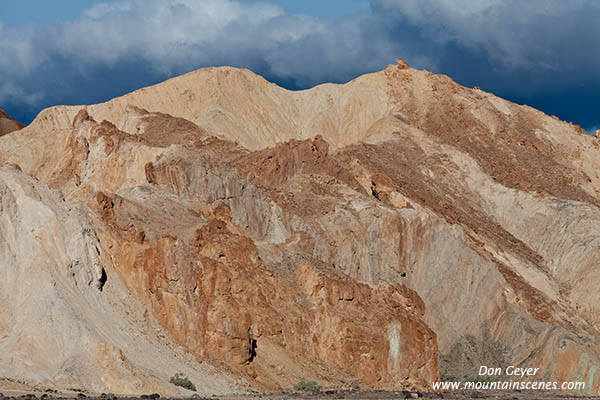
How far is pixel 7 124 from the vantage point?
12425 centimetres

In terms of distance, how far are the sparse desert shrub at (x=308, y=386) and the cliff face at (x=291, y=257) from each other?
68 cm

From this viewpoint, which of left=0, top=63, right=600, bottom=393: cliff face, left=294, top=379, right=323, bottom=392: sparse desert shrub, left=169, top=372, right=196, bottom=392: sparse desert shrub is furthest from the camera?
left=294, top=379, right=323, bottom=392: sparse desert shrub

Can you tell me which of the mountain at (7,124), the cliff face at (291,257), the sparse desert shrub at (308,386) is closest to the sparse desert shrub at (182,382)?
the cliff face at (291,257)

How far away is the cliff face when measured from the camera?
38938 mm

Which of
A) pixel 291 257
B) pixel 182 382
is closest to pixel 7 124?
pixel 291 257

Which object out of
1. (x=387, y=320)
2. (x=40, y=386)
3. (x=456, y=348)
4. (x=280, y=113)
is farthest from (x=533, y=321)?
(x=280, y=113)

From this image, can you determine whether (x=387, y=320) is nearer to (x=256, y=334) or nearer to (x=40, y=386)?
(x=256, y=334)

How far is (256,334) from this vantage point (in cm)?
4325

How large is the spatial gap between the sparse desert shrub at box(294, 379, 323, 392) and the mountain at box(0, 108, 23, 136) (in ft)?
281

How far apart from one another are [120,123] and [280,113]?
80.1 ft

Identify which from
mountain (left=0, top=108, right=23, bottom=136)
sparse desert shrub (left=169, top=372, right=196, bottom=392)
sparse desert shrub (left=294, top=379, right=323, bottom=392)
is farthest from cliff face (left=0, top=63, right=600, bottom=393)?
mountain (left=0, top=108, right=23, bottom=136)

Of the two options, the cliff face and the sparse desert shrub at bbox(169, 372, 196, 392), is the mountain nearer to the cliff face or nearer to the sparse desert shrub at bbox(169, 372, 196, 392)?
the cliff face

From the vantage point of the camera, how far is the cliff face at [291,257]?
3894cm

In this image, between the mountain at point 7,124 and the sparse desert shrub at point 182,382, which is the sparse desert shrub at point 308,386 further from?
the mountain at point 7,124
